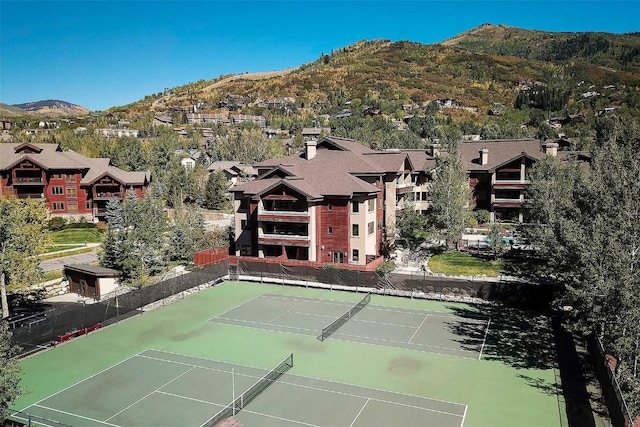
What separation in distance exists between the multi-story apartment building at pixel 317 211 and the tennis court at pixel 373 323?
23.1 feet

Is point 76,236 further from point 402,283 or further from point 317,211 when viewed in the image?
point 402,283

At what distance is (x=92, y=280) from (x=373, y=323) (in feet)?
69.0

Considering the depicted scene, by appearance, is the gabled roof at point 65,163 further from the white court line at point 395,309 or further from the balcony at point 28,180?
the white court line at point 395,309

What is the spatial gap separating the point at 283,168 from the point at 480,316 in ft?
69.1

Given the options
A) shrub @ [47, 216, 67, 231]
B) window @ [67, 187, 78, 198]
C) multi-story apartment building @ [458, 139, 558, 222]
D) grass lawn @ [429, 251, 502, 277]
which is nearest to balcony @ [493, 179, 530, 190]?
multi-story apartment building @ [458, 139, 558, 222]

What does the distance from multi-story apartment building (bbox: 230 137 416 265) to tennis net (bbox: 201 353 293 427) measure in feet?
58.1

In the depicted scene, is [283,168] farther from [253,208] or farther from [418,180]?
[418,180]

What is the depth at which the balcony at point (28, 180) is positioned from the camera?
6600 centimetres

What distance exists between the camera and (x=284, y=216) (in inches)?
1663

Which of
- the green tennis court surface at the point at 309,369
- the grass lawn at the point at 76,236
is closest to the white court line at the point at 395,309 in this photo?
the green tennis court surface at the point at 309,369

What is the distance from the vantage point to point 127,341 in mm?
28281

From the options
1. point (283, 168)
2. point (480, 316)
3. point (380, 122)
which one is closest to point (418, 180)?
point (283, 168)

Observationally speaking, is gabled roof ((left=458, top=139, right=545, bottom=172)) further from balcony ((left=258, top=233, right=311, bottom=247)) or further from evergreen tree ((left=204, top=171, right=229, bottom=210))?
evergreen tree ((left=204, top=171, right=229, bottom=210))

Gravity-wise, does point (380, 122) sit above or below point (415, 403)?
above
